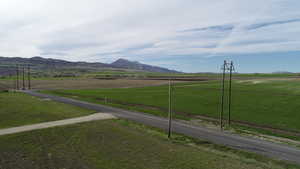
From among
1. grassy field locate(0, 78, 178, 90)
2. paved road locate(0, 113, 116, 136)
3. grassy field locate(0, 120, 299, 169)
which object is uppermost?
grassy field locate(0, 78, 178, 90)

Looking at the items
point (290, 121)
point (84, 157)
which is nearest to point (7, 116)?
point (84, 157)

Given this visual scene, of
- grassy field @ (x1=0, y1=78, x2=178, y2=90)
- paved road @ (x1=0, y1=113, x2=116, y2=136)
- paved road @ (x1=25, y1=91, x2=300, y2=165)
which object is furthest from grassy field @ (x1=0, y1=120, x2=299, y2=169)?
grassy field @ (x1=0, y1=78, x2=178, y2=90)

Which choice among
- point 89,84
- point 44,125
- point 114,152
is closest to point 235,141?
point 114,152

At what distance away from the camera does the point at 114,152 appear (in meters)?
16.6

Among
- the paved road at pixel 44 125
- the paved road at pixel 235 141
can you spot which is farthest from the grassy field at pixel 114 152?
the paved road at pixel 44 125

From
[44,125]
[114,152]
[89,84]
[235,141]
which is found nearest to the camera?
[114,152]

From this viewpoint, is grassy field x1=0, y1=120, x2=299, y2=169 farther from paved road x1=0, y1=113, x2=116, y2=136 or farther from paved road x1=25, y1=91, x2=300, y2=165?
paved road x1=0, y1=113, x2=116, y2=136

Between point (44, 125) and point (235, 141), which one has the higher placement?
point (44, 125)

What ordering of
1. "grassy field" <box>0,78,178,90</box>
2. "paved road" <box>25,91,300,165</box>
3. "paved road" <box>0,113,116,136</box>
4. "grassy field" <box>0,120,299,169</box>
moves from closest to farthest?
"grassy field" <box>0,120,299,169</box>, "paved road" <box>25,91,300,165</box>, "paved road" <box>0,113,116,136</box>, "grassy field" <box>0,78,178,90</box>

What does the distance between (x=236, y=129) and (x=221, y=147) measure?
8033 millimetres

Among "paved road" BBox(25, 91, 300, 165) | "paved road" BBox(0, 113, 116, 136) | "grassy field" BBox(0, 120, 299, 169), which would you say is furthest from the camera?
"paved road" BBox(0, 113, 116, 136)

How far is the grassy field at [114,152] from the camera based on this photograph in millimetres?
14281

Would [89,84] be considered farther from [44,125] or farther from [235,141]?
[235,141]

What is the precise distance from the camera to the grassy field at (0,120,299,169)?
14.3m
